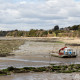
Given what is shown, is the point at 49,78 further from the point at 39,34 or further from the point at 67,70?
the point at 39,34

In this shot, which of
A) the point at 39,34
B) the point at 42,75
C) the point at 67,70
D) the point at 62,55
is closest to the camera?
the point at 42,75

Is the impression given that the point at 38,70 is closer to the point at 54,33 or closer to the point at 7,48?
the point at 7,48

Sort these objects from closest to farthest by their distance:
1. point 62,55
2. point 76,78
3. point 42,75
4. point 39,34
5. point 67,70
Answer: point 76,78
point 42,75
point 67,70
point 62,55
point 39,34

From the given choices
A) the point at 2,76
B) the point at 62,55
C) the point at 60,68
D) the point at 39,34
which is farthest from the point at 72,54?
the point at 39,34

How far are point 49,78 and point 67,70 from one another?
2972mm

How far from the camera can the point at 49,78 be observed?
13.7m

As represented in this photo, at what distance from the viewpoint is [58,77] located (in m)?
14.1

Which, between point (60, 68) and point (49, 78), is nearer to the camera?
point (49, 78)

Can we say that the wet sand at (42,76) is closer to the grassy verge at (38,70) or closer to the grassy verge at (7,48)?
the grassy verge at (38,70)

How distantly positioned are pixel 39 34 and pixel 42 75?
423 ft

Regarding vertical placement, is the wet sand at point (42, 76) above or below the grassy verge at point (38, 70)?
below

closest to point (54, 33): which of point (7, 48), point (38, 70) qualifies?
point (7, 48)

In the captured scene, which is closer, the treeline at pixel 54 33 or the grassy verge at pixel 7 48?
the grassy verge at pixel 7 48

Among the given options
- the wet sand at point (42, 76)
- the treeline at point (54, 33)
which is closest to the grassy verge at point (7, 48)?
the wet sand at point (42, 76)
